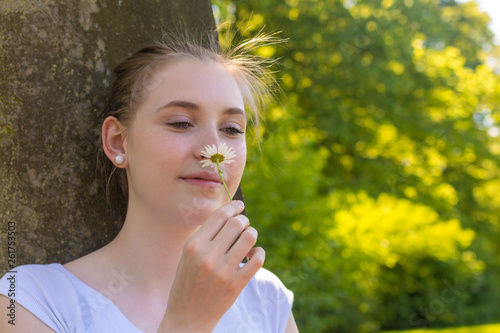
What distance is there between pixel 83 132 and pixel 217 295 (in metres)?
1.06

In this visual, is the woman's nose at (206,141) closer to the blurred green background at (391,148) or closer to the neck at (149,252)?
the neck at (149,252)

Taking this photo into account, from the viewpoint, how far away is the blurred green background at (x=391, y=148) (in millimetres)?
11859

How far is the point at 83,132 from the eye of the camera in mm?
2221

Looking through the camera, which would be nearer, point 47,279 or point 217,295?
point 217,295

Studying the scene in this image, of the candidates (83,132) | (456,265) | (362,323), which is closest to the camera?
(83,132)

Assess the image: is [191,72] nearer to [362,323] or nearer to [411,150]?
[362,323]

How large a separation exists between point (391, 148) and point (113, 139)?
14634 millimetres

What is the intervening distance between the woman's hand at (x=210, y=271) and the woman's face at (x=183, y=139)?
375 millimetres

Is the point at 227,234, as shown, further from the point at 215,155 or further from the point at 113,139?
the point at 113,139

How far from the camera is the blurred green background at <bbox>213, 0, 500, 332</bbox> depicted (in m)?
11.9

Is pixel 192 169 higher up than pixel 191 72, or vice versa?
pixel 191 72

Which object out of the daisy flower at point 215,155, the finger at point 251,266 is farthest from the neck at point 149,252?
the finger at point 251,266

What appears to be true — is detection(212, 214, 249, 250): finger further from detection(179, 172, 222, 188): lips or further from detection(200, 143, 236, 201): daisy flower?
detection(179, 172, 222, 188): lips

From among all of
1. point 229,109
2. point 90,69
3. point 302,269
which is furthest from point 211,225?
point 302,269
